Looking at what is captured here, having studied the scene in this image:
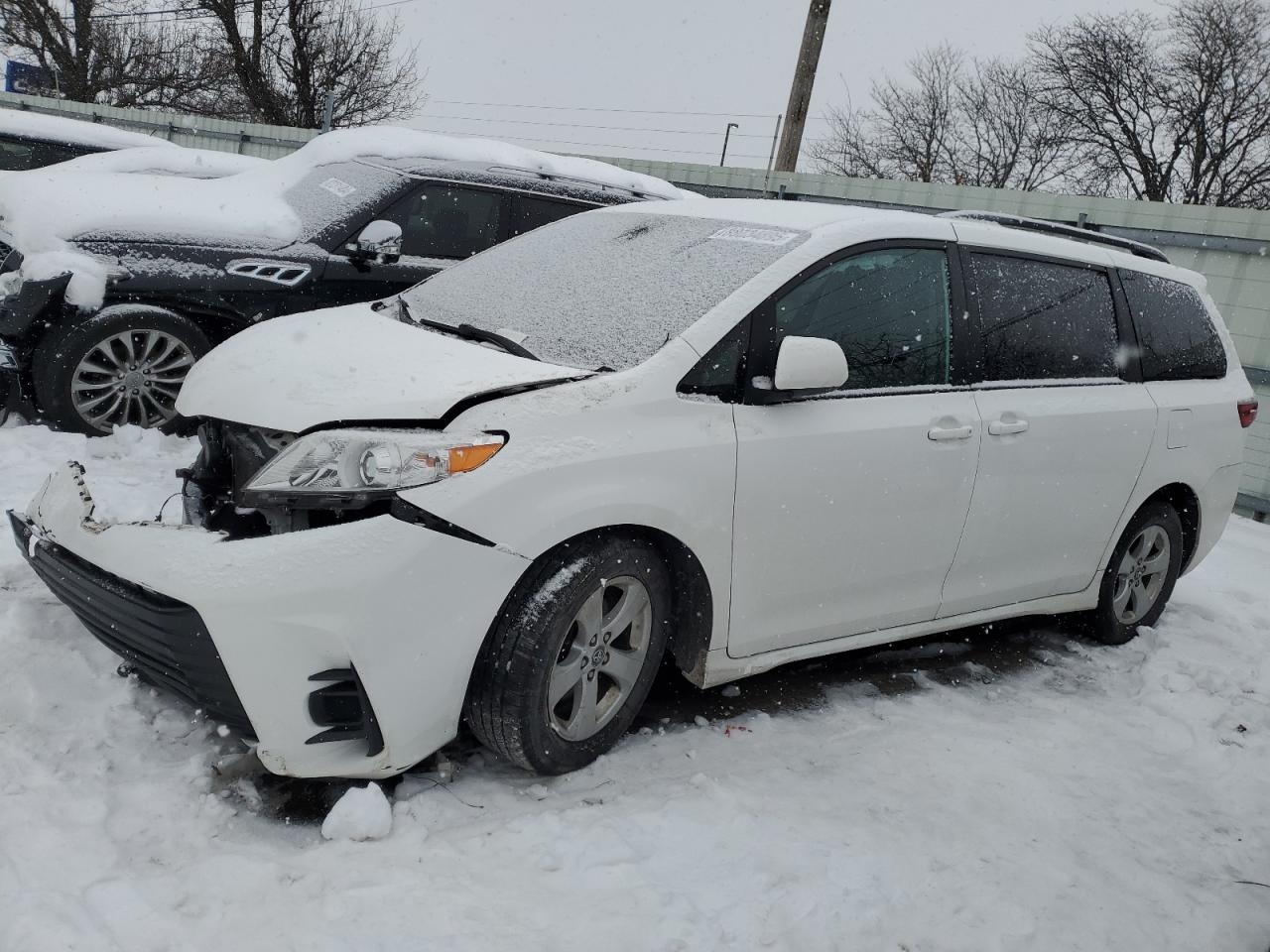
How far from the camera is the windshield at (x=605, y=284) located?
3.24 m

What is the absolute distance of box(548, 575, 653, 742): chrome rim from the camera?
9.87 feet

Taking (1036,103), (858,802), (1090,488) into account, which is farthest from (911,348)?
(1036,103)

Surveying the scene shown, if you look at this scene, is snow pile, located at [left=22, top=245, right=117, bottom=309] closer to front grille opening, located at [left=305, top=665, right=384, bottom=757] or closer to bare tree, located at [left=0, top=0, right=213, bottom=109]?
front grille opening, located at [left=305, top=665, right=384, bottom=757]

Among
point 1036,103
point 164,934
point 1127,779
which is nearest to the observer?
point 164,934

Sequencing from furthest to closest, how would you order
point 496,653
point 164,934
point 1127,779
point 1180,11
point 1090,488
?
point 1180,11
point 1090,488
point 1127,779
point 496,653
point 164,934

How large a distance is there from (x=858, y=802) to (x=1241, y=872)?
114 centimetres

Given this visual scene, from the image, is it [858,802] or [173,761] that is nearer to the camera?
[173,761]

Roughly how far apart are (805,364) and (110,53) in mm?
38422

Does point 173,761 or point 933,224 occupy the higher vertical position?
point 933,224

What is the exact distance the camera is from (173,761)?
2.92 m

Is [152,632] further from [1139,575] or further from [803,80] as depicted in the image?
[803,80]

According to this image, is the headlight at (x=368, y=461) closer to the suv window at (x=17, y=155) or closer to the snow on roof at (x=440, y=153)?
the snow on roof at (x=440, y=153)

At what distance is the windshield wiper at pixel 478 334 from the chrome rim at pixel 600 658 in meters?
0.74

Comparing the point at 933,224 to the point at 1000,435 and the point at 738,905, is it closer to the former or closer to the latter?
the point at 1000,435
